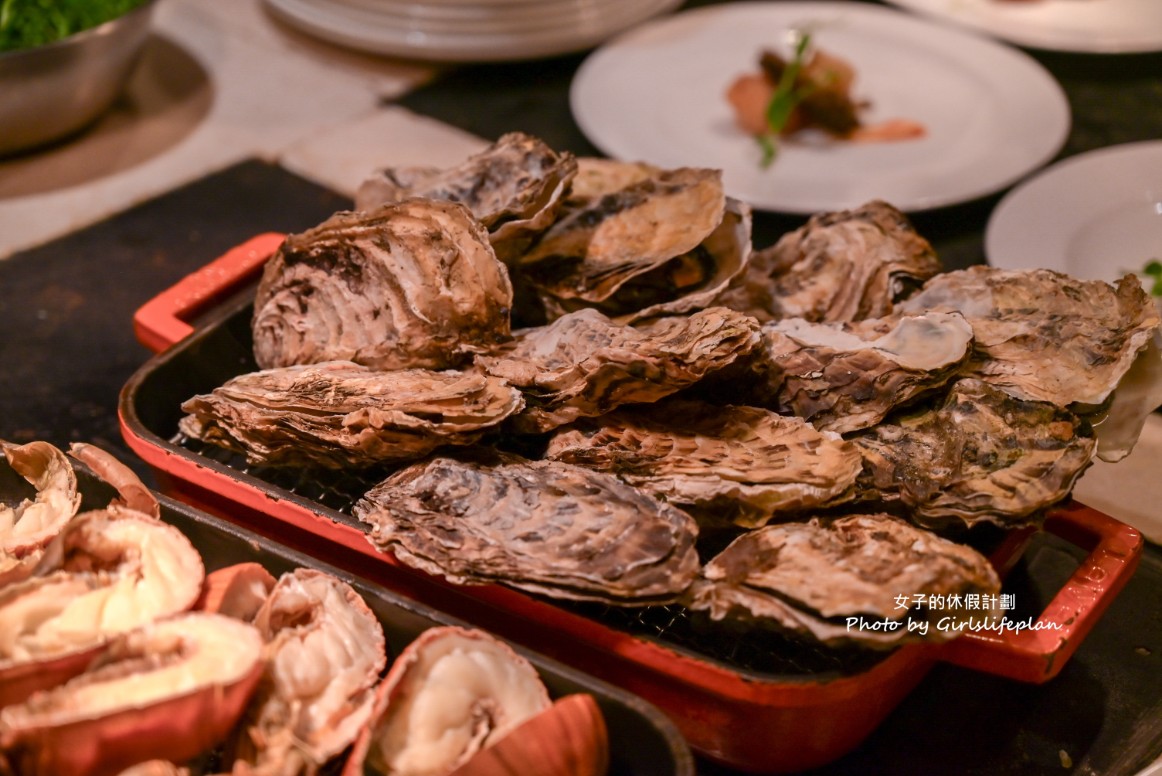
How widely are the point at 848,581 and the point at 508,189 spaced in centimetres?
64

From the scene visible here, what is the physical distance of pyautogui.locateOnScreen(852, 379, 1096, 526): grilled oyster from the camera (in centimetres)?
94

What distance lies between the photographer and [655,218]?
126 centimetres

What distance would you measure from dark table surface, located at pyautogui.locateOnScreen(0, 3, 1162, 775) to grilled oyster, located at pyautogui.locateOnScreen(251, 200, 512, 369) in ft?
1.34

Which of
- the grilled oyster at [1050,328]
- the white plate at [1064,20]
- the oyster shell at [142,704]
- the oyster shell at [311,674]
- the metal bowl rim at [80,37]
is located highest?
the white plate at [1064,20]

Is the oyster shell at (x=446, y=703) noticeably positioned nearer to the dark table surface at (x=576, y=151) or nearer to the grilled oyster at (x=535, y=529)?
the grilled oyster at (x=535, y=529)

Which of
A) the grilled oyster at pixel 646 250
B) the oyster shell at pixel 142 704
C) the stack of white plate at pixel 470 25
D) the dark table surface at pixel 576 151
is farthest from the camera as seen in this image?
the stack of white plate at pixel 470 25

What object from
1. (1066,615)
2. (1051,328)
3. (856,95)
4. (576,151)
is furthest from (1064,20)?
(1066,615)

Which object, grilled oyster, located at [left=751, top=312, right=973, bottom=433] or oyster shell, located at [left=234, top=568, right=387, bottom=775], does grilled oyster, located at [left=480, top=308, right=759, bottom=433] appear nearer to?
grilled oyster, located at [left=751, top=312, right=973, bottom=433]

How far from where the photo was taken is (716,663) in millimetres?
848

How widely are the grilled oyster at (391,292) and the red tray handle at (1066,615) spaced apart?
1.88 ft

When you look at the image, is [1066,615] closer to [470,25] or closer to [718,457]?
[718,457]

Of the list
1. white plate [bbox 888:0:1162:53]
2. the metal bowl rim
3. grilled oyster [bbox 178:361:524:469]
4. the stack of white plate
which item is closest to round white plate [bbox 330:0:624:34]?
the stack of white plate

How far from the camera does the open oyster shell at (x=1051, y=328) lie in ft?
3.33

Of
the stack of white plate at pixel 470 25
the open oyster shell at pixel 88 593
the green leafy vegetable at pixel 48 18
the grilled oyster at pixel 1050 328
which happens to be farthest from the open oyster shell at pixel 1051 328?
the green leafy vegetable at pixel 48 18
